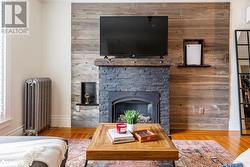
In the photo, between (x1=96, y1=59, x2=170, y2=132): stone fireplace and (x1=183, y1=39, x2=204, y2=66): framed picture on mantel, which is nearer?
(x1=96, y1=59, x2=170, y2=132): stone fireplace

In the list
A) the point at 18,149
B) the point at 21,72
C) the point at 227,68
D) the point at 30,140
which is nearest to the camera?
the point at 18,149

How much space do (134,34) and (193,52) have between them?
116cm

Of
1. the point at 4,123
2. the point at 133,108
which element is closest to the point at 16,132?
the point at 4,123

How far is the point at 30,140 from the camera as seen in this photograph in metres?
2.45

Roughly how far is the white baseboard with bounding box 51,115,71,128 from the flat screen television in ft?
4.80

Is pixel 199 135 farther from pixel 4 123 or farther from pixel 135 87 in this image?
pixel 4 123

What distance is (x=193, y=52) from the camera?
5.22 meters

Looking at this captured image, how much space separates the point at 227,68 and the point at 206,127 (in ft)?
3.86

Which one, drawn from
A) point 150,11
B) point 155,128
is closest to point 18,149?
point 155,128

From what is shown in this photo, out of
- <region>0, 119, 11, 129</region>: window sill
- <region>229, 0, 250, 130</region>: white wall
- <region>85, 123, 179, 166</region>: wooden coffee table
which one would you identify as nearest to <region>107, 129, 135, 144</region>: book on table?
<region>85, 123, 179, 166</region>: wooden coffee table

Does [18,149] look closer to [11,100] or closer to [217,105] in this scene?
[11,100]

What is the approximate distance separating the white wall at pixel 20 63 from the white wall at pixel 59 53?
0.50 ft

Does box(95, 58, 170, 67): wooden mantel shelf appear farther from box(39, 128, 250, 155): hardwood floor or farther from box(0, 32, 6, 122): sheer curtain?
box(0, 32, 6, 122): sheer curtain

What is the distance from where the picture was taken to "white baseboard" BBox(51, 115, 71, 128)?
5430mm
